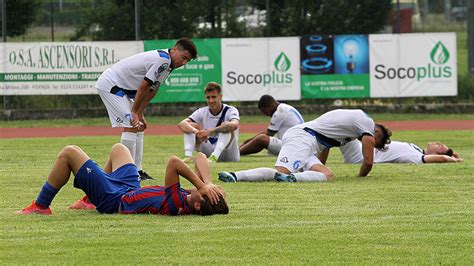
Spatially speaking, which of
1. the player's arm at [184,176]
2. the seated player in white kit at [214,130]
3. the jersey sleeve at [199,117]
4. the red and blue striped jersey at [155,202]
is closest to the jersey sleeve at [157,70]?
the seated player in white kit at [214,130]

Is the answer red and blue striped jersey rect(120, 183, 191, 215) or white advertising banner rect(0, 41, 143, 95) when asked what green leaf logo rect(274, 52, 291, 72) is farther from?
red and blue striped jersey rect(120, 183, 191, 215)

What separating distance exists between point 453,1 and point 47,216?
88.5ft

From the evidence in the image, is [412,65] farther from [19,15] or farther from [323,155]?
[323,155]

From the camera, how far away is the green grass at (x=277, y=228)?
8.48m

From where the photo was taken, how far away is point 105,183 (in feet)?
34.7

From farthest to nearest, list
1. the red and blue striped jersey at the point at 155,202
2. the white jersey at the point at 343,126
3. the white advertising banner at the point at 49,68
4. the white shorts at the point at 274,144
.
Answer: the white advertising banner at the point at 49,68
the white shorts at the point at 274,144
the white jersey at the point at 343,126
the red and blue striped jersey at the point at 155,202

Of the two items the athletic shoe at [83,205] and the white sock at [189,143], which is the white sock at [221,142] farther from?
the athletic shoe at [83,205]

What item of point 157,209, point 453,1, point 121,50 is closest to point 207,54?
point 121,50

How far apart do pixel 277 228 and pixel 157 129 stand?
18529 mm

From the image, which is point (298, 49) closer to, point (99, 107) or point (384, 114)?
point (384, 114)

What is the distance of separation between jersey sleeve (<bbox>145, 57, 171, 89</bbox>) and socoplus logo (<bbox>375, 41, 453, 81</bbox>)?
667 inches

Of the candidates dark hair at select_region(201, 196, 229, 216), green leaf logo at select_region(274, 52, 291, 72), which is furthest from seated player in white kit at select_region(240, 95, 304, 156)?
green leaf logo at select_region(274, 52, 291, 72)

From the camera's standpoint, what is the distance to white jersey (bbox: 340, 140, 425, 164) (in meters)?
18.3

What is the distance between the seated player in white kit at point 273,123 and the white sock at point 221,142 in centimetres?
95
